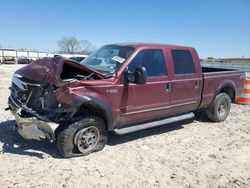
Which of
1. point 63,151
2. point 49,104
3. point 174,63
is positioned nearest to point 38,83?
point 49,104

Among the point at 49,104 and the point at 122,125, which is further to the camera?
the point at 122,125

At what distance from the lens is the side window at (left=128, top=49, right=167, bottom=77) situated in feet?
16.5

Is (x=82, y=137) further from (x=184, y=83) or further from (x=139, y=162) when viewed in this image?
(x=184, y=83)

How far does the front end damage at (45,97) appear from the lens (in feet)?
13.5

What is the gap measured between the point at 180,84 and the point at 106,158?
235cm

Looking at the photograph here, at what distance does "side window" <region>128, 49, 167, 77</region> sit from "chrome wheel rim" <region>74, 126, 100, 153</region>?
1.32 metres

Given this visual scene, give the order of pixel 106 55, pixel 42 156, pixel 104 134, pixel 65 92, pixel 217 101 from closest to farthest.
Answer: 1. pixel 65 92
2. pixel 42 156
3. pixel 104 134
4. pixel 106 55
5. pixel 217 101

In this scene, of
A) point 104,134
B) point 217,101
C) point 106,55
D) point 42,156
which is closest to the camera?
point 42,156

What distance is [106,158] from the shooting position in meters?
4.49

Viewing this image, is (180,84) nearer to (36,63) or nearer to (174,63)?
(174,63)

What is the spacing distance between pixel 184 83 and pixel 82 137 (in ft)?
8.55

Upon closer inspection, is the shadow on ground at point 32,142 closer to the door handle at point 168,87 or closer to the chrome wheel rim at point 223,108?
the door handle at point 168,87

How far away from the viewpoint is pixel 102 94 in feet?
14.7

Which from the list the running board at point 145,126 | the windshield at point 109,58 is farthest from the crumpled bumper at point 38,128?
the windshield at point 109,58
